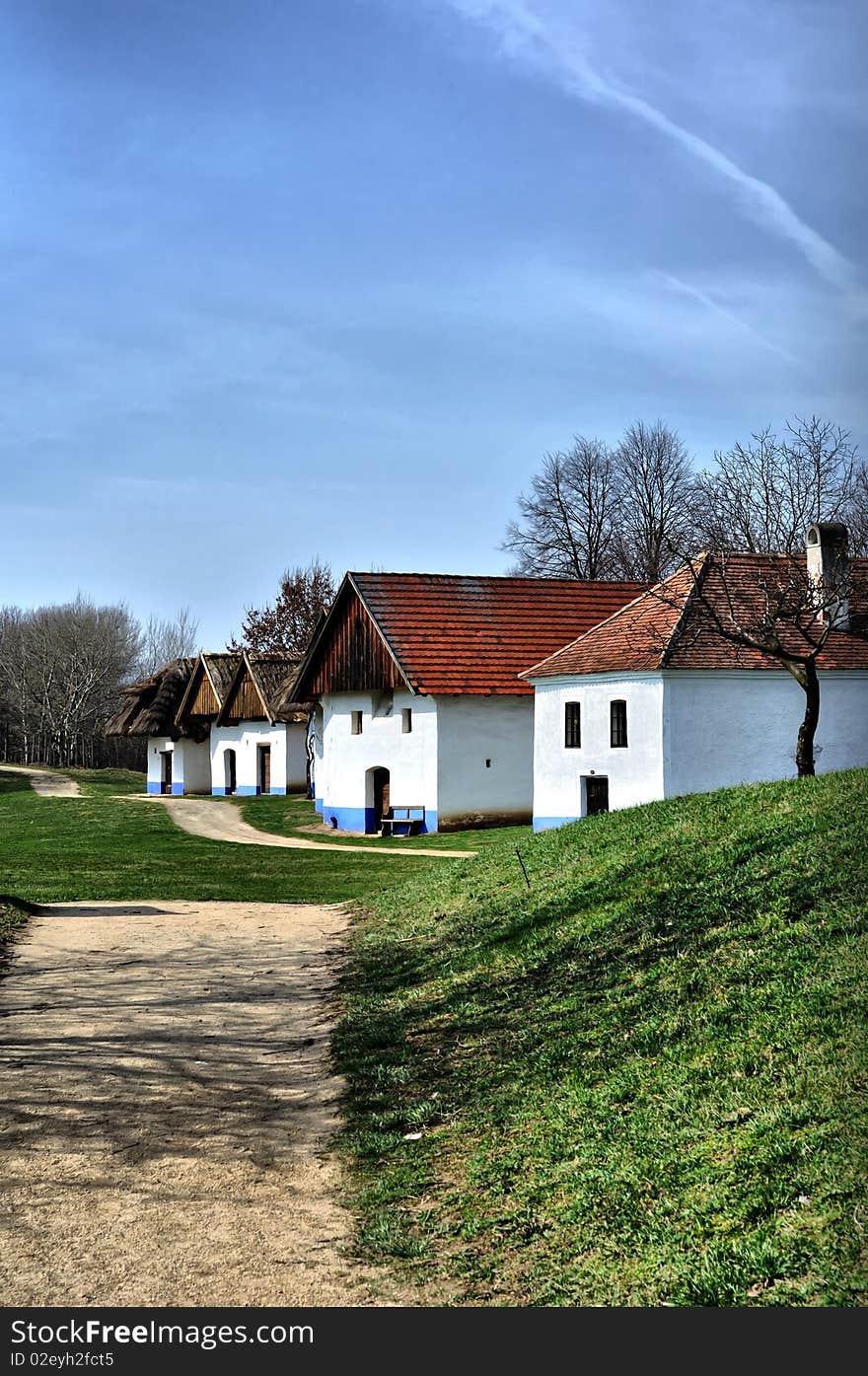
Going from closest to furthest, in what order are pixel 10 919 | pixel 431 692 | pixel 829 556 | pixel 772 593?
pixel 10 919
pixel 772 593
pixel 829 556
pixel 431 692

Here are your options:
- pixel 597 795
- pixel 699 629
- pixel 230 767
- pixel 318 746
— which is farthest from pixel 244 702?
pixel 699 629

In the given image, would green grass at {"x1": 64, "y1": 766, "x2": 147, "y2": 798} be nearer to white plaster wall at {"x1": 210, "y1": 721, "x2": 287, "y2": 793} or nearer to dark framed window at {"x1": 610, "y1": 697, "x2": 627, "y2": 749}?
white plaster wall at {"x1": 210, "y1": 721, "x2": 287, "y2": 793}

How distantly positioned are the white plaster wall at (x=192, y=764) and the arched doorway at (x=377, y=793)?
20007 millimetres

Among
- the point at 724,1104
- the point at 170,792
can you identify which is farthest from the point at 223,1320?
the point at 170,792

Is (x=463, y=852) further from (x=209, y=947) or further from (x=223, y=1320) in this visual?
(x=223, y=1320)

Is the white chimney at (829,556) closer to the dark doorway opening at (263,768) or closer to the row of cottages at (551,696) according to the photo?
the row of cottages at (551,696)

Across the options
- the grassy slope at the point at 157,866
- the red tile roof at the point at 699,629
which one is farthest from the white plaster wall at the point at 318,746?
the red tile roof at the point at 699,629

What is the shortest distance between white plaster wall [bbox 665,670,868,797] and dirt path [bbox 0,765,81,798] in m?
27.5

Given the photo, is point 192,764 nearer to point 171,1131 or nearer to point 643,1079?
point 171,1131

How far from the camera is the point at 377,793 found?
34.9 meters

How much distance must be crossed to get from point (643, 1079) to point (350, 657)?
28.2 metres

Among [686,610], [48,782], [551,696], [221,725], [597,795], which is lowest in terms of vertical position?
[48,782]

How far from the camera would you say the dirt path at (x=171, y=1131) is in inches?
211

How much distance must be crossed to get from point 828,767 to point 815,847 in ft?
55.8
